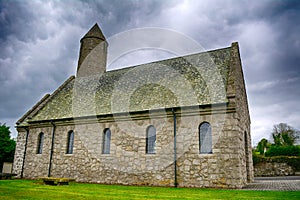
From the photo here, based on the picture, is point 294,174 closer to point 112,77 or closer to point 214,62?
point 214,62

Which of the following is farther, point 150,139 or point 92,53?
point 92,53

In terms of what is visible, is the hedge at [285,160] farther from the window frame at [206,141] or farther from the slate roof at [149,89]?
the window frame at [206,141]

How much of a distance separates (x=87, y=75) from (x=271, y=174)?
2179 cm

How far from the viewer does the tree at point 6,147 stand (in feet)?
91.7

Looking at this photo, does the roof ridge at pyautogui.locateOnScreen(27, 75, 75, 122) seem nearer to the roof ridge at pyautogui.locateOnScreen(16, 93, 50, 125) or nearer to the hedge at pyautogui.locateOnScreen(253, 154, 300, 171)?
the roof ridge at pyautogui.locateOnScreen(16, 93, 50, 125)

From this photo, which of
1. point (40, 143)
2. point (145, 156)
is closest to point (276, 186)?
point (145, 156)

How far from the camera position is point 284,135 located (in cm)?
4781

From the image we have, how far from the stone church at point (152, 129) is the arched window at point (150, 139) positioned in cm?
→ 6

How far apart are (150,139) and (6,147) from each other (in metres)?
19.5

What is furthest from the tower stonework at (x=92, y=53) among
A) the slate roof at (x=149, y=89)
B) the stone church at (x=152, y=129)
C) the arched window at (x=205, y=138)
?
the arched window at (x=205, y=138)

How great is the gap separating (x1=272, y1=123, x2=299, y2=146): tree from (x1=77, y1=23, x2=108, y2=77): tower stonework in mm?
34196

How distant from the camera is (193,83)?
667 inches

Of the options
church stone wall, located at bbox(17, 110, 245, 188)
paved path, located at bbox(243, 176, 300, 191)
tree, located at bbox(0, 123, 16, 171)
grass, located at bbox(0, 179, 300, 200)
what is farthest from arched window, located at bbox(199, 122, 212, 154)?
tree, located at bbox(0, 123, 16, 171)

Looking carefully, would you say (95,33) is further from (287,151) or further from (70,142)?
(287,151)
